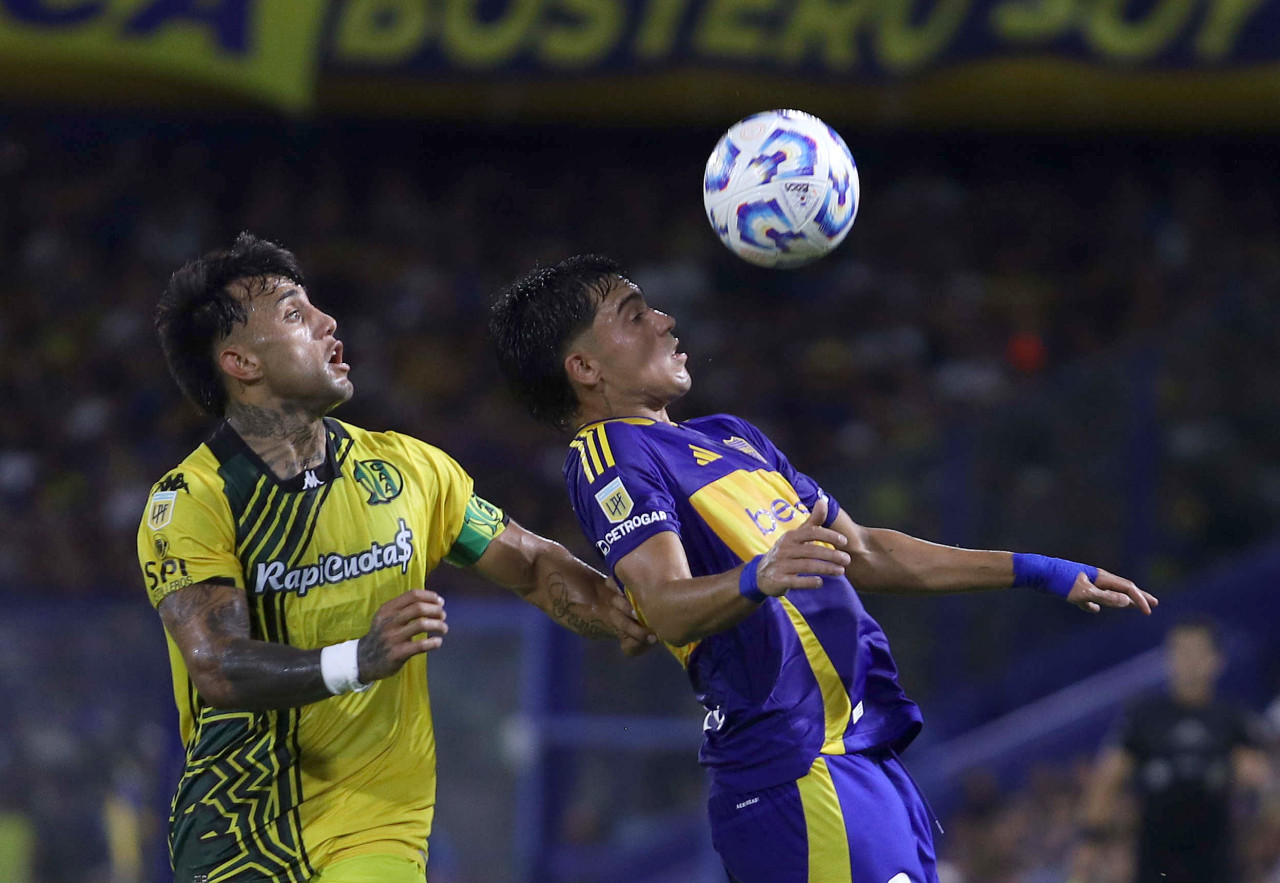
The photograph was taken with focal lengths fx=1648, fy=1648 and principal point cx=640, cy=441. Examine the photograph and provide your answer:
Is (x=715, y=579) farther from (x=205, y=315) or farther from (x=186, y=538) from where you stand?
(x=205, y=315)

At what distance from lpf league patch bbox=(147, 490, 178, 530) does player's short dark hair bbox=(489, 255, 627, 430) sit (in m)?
1.04

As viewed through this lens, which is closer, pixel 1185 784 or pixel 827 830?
pixel 827 830

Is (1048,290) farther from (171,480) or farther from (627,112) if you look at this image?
(171,480)

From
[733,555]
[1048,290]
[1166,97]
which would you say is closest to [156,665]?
[733,555]

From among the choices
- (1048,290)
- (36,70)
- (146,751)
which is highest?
(36,70)

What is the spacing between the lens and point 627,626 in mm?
4480

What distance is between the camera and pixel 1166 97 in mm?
14602

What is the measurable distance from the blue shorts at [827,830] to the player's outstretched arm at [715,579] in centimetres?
50

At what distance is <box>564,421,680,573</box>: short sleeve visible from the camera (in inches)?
158

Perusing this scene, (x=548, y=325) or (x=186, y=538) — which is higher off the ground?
(x=548, y=325)

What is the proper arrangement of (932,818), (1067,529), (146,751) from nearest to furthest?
(932,818) < (1067,529) < (146,751)

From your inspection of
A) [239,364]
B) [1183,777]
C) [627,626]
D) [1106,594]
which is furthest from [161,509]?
[1183,777]

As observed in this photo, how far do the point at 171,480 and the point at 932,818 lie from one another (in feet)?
7.05

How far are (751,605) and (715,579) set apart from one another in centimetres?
11
